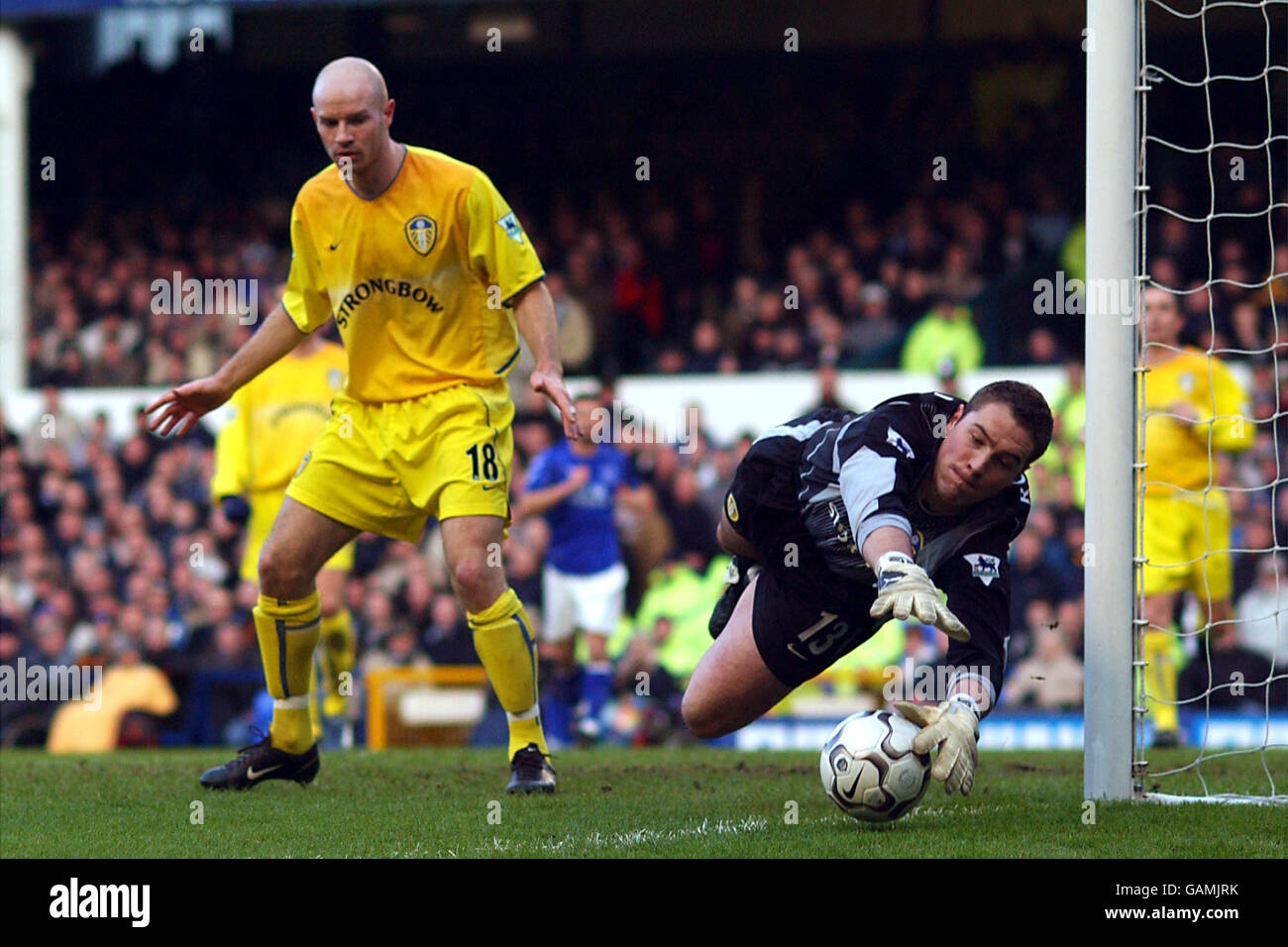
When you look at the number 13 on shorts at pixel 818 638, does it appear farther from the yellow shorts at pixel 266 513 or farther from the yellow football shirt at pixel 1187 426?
the yellow shorts at pixel 266 513

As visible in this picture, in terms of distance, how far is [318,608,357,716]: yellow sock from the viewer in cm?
935

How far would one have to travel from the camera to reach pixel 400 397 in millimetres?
6156

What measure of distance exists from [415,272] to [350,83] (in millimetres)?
726

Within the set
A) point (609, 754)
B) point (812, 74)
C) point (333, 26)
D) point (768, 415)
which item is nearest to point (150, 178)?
point (333, 26)

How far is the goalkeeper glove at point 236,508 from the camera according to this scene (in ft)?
29.7

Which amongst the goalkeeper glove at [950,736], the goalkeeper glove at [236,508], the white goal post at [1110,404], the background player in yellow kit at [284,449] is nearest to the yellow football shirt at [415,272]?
the white goal post at [1110,404]

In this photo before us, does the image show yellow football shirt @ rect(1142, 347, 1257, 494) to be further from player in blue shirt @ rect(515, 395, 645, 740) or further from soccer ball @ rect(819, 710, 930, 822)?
soccer ball @ rect(819, 710, 930, 822)

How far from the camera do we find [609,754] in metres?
8.47

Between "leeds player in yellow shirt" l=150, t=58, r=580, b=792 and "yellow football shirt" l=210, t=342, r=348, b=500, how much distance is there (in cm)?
323

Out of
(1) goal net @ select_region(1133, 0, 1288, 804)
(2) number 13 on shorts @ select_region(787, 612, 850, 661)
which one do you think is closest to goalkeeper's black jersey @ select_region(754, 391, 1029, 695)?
(2) number 13 on shorts @ select_region(787, 612, 850, 661)

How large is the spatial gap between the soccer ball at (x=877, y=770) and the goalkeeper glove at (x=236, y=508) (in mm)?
5002

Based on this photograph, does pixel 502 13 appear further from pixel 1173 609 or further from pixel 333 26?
pixel 1173 609

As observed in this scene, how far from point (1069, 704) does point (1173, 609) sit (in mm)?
2757

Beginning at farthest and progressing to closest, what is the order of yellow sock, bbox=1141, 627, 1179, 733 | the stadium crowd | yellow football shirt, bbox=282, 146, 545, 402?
the stadium crowd
yellow sock, bbox=1141, 627, 1179, 733
yellow football shirt, bbox=282, 146, 545, 402
